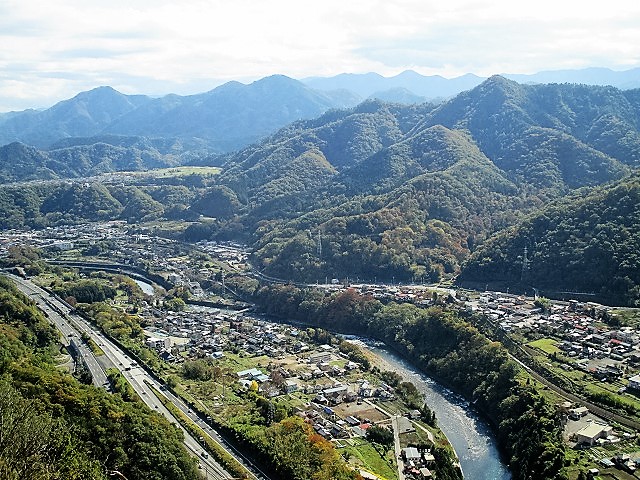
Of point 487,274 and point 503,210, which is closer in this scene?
point 487,274

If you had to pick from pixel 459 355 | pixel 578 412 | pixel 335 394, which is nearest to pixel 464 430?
pixel 578 412

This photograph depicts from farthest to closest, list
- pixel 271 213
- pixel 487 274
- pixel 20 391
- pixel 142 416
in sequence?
1. pixel 271 213
2. pixel 487 274
3. pixel 142 416
4. pixel 20 391

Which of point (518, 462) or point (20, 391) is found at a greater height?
point (20, 391)

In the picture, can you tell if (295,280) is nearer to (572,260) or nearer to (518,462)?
(572,260)

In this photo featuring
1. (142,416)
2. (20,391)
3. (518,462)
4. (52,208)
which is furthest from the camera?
(52,208)

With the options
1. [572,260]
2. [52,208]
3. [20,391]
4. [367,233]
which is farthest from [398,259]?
[52,208]

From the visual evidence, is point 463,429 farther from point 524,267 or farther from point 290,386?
point 524,267

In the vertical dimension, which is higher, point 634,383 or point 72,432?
point 72,432

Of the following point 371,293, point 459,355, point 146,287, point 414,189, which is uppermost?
point 414,189

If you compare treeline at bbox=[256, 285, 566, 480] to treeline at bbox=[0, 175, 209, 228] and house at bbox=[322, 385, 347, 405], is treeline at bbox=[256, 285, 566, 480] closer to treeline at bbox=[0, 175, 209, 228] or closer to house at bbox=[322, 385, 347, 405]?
house at bbox=[322, 385, 347, 405]
